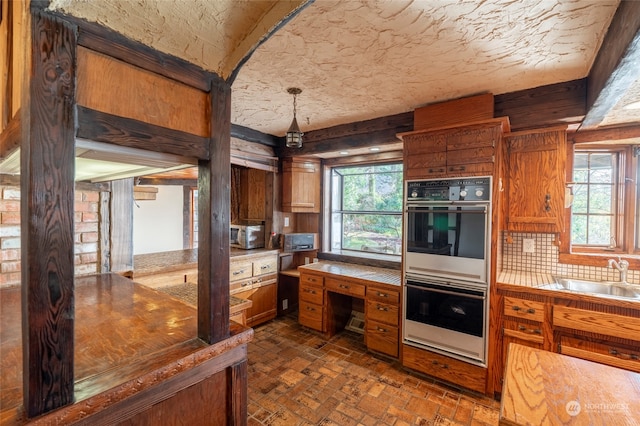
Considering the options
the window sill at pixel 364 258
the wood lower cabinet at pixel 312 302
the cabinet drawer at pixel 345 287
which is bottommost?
the wood lower cabinet at pixel 312 302

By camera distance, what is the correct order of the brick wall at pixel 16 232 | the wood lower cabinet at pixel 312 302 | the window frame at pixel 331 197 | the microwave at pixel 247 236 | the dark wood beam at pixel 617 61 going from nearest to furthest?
1. the dark wood beam at pixel 617 61
2. the brick wall at pixel 16 232
3. the wood lower cabinet at pixel 312 302
4. the window frame at pixel 331 197
5. the microwave at pixel 247 236

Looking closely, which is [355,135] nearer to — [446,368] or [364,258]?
[364,258]

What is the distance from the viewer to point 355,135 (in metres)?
3.35

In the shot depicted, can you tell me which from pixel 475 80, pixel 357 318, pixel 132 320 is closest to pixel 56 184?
pixel 132 320

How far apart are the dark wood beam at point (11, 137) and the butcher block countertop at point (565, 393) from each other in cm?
180

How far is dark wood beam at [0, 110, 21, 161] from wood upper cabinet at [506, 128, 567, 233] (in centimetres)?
309

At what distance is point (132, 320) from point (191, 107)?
1.04 metres

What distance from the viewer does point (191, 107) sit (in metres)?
1.03

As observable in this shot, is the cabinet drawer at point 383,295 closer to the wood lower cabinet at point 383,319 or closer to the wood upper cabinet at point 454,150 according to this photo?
the wood lower cabinet at point 383,319

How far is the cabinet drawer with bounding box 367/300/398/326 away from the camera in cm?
282

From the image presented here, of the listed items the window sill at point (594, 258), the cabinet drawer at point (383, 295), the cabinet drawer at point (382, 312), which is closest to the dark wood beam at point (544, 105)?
the window sill at point (594, 258)

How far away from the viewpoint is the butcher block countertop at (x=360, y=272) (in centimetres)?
303

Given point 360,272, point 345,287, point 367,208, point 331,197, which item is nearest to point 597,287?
point 360,272

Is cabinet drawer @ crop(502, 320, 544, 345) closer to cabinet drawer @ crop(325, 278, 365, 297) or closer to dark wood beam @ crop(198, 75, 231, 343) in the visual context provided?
cabinet drawer @ crop(325, 278, 365, 297)
